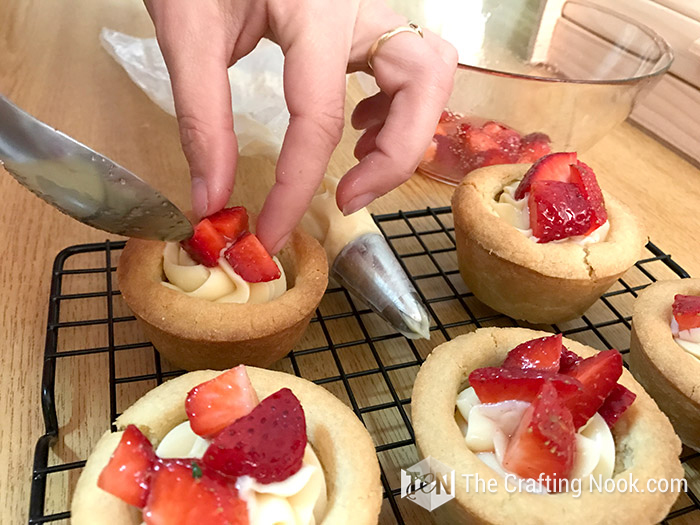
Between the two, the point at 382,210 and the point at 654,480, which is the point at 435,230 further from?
the point at 654,480

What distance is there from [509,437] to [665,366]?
0.42 m

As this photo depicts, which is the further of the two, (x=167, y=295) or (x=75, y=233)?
(x=75, y=233)

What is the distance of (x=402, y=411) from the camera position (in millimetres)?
1203

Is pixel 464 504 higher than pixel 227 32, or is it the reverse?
pixel 227 32

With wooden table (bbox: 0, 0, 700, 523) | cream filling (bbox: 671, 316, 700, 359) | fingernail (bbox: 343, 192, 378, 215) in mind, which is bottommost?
wooden table (bbox: 0, 0, 700, 523)

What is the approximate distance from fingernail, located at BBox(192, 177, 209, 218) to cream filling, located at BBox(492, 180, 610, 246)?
2.44 feet

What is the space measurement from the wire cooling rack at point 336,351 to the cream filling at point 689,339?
174mm

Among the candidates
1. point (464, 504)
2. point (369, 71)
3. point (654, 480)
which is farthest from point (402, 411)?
point (369, 71)

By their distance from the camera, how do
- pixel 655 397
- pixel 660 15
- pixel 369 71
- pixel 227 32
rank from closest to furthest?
pixel 227 32
pixel 655 397
pixel 369 71
pixel 660 15

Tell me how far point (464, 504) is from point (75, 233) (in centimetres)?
119

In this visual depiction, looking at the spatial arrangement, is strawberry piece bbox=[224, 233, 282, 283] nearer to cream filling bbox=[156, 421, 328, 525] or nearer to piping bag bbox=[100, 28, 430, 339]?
piping bag bbox=[100, 28, 430, 339]

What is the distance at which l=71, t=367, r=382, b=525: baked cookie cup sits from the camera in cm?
86

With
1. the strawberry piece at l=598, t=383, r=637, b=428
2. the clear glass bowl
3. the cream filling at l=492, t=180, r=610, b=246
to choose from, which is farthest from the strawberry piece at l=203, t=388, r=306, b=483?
the clear glass bowl

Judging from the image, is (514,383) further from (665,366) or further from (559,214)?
(559,214)
